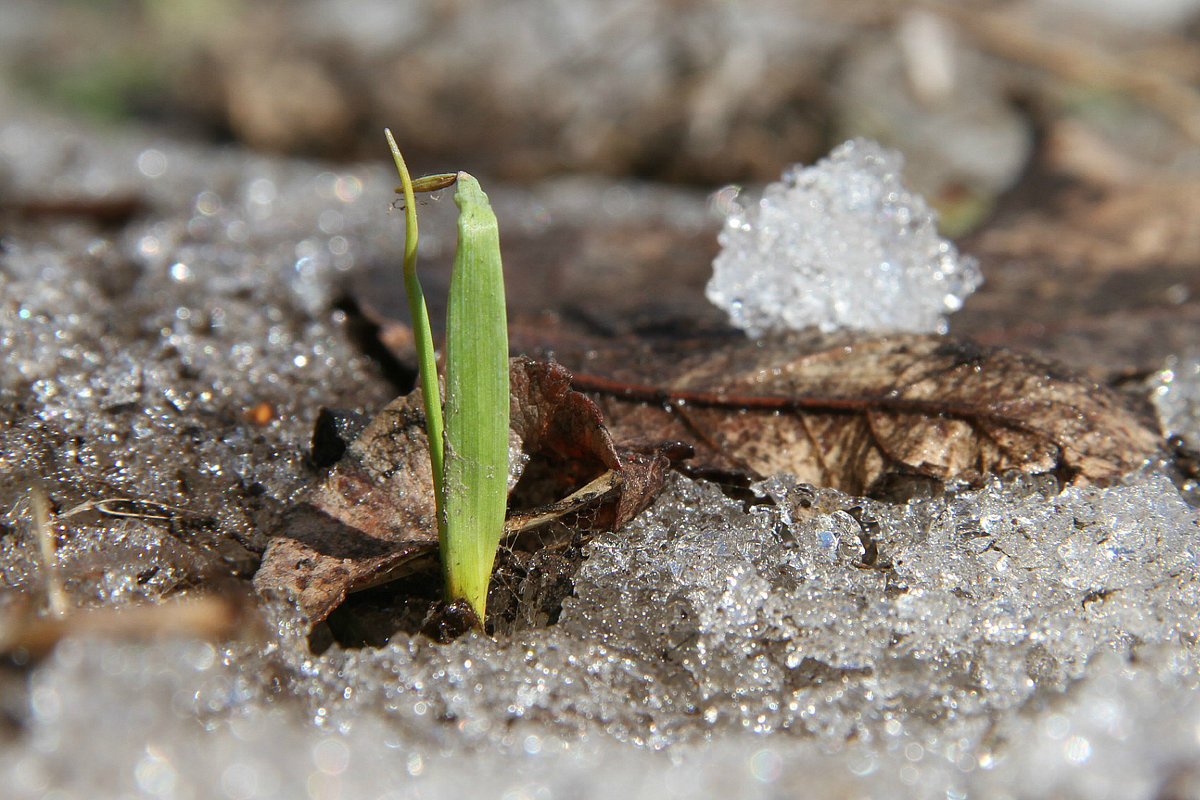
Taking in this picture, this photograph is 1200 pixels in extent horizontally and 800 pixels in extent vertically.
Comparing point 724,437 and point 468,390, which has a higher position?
point 468,390

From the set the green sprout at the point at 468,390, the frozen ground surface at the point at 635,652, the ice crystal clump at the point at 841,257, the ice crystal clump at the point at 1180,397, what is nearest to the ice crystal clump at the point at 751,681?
the frozen ground surface at the point at 635,652

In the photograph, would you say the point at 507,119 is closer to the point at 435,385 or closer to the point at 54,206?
the point at 54,206

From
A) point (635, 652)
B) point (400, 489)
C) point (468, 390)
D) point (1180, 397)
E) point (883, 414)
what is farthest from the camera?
point (1180, 397)

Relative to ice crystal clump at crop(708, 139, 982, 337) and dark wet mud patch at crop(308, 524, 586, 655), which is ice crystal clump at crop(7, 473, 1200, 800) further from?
ice crystal clump at crop(708, 139, 982, 337)

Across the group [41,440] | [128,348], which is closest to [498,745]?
[41,440]

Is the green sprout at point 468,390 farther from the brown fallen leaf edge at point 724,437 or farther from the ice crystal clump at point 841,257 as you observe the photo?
the ice crystal clump at point 841,257

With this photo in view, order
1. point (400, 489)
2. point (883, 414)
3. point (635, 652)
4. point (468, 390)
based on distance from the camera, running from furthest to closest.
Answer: point (883, 414) → point (400, 489) → point (635, 652) → point (468, 390)

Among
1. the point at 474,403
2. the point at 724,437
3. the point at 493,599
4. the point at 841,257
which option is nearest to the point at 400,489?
the point at 493,599

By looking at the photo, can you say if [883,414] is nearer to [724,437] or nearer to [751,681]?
[724,437]

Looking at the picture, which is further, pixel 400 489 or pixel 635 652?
pixel 400 489
